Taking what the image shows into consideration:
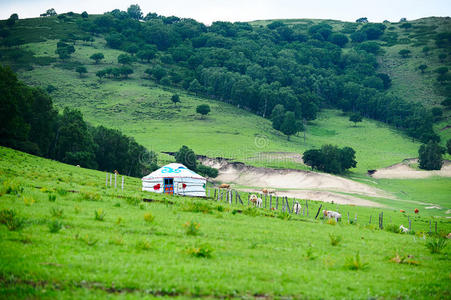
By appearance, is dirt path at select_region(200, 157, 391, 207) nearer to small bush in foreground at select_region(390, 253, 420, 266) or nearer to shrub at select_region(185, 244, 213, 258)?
small bush in foreground at select_region(390, 253, 420, 266)

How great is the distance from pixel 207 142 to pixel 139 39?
103 meters

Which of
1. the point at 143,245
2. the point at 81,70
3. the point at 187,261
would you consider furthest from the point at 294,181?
the point at 81,70

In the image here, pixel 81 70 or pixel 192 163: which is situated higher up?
pixel 81 70

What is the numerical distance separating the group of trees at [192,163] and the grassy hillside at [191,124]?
8.67 meters

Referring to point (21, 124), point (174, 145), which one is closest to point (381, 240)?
point (21, 124)

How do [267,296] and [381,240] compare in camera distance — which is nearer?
[267,296]

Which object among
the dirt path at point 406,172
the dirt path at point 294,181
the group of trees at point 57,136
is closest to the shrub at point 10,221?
the group of trees at point 57,136

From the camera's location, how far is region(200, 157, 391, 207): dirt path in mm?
61531

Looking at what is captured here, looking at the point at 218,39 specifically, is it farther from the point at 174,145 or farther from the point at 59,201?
the point at 59,201

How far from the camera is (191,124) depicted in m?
103

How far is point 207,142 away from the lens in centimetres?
9000

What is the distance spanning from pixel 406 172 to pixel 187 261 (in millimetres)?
84749

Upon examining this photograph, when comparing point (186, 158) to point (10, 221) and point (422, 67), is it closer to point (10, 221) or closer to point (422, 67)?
point (10, 221)

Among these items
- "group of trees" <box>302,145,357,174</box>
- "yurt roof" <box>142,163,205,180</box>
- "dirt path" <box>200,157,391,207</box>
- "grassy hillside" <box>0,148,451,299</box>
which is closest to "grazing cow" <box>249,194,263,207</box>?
"yurt roof" <box>142,163,205,180</box>
